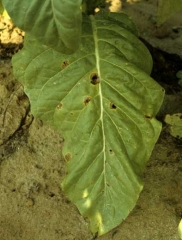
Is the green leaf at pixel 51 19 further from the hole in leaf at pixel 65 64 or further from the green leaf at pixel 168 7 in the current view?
the green leaf at pixel 168 7

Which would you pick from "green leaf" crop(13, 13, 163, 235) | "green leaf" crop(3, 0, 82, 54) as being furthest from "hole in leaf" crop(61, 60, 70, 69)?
"green leaf" crop(3, 0, 82, 54)

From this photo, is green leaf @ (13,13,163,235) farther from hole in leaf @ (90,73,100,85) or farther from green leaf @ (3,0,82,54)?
green leaf @ (3,0,82,54)

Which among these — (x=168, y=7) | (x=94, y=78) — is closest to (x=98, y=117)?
(x=94, y=78)

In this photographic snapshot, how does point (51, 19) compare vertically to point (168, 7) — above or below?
above

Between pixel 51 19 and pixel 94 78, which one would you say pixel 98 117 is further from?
pixel 51 19

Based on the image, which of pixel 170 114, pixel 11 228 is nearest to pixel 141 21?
pixel 170 114

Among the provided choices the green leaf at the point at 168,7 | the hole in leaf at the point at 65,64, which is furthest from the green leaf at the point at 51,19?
the green leaf at the point at 168,7
